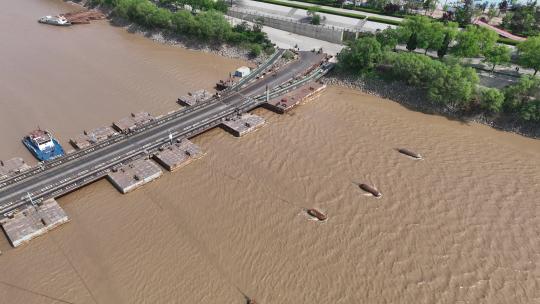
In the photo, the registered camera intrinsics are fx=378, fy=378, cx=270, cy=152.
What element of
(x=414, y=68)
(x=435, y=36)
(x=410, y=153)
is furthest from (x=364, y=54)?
(x=410, y=153)

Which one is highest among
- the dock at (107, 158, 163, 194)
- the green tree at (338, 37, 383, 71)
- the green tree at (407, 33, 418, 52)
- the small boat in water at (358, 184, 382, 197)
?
the green tree at (407, 33, 418, 52)

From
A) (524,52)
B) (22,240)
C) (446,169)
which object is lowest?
(22,240)

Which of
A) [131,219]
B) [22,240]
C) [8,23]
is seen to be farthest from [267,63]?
[8,23]

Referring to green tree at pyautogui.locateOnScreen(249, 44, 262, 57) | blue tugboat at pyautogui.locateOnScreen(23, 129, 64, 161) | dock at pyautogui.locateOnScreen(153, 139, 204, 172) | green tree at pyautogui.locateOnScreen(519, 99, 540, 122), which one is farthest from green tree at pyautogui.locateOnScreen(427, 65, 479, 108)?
blue tugboat at pyautogui.locateOnScreen(23, 129, 64, 161)

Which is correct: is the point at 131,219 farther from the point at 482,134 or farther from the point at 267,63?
the point at 482,134

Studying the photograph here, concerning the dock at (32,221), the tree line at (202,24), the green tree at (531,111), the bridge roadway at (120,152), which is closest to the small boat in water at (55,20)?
the tree line at (202,24)

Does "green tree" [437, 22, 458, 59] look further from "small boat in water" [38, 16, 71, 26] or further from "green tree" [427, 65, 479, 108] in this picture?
"small boat in water" [38, 16, 71, 26]
